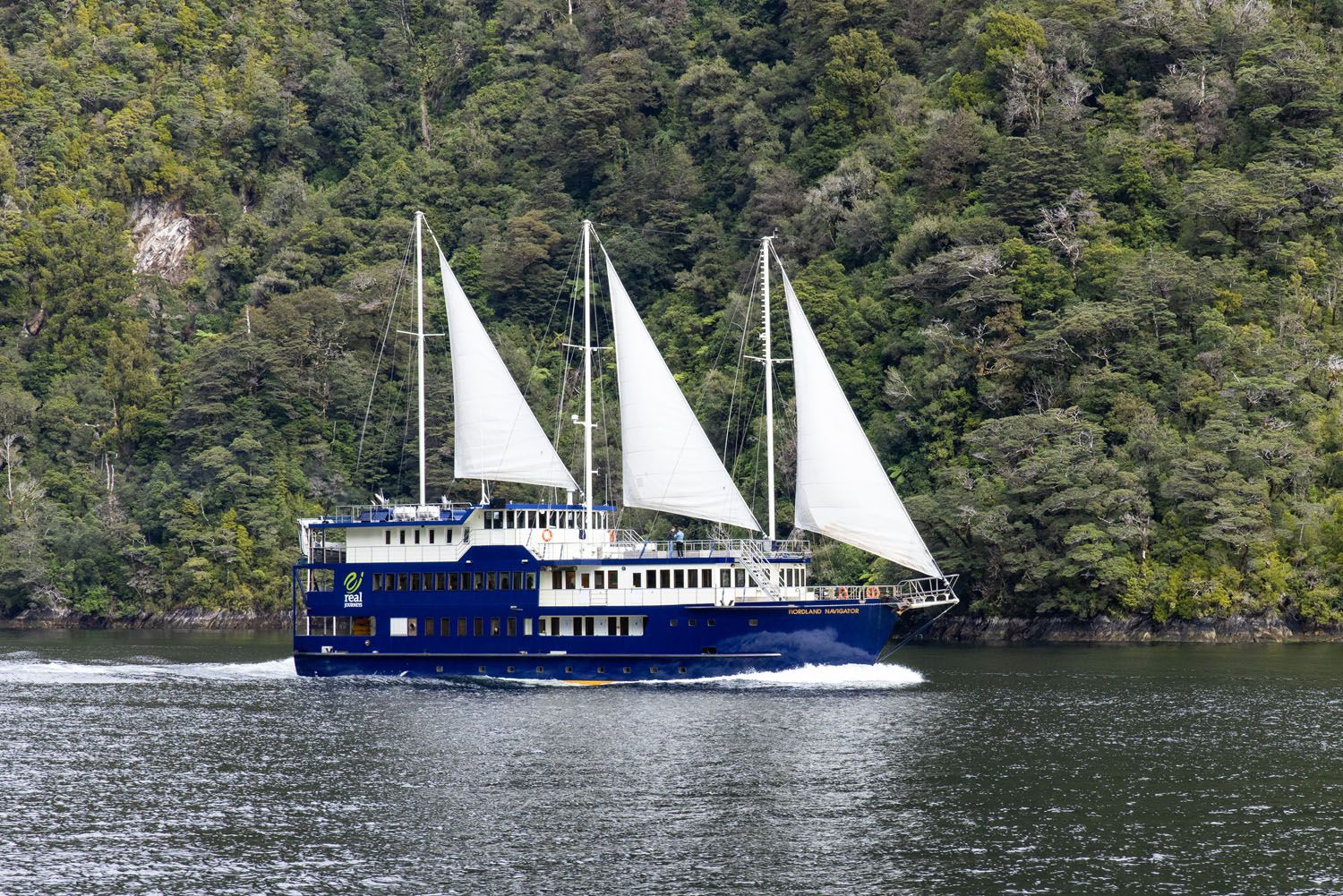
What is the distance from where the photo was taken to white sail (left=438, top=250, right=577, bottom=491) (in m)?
53.7

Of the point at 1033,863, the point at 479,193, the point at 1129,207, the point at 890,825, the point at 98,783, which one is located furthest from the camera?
the point at 479,193

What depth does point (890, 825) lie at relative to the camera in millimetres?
30531

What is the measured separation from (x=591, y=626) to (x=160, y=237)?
81.7 meters

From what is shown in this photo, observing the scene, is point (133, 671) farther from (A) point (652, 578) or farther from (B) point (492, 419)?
(A) point (652, 578)

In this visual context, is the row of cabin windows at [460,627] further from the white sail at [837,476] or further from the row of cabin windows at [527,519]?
the white sail at [837,476]

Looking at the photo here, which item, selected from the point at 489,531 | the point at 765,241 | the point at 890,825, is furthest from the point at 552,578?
the point at 890,825

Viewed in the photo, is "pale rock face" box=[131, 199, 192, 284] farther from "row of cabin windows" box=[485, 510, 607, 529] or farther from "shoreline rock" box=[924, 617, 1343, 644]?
"row of cabin windows" box=[485, 510, 607, 529]

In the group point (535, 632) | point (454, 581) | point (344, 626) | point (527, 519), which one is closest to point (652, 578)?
point (535, 632)

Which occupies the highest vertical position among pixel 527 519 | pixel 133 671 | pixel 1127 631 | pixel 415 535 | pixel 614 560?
pixel 527 519

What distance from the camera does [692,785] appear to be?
34156 mm

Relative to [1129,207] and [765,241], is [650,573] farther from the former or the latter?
[1129,207]

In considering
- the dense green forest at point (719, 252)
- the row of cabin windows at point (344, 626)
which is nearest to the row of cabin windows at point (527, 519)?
the row of cabin windows at point (344, 626)

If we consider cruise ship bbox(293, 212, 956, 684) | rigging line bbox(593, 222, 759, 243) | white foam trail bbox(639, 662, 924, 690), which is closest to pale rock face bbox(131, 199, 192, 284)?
rigging line bbox(593, 222, 759, 243)

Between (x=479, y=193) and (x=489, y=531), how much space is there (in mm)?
66287
